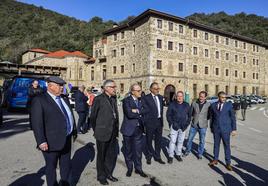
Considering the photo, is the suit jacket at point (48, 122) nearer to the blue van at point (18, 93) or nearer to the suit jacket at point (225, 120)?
the suit jacket at point (225, 120)

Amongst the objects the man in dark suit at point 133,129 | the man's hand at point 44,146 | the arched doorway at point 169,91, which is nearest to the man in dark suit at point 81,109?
the man in dark suit at point 133,129

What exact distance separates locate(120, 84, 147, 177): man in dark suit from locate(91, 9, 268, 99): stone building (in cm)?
3105

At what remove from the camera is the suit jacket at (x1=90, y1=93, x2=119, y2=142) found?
4.76 m

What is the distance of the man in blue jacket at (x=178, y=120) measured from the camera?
643cm

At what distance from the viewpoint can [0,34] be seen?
95688 mm

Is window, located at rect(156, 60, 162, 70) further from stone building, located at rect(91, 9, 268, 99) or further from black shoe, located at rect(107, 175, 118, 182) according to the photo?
black shoe, located at rect(107, 175, 118, 182)

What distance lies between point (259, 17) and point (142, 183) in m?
112

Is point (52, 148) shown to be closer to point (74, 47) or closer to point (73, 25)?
point (74, 47)

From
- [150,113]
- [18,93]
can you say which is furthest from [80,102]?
[18,93]

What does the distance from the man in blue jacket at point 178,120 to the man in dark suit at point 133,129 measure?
52.9 inches

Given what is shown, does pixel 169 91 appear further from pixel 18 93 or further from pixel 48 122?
pixel 48 122

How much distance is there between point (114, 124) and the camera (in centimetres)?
488

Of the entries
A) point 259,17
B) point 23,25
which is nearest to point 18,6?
point 23,25

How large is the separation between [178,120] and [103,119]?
2377mm
